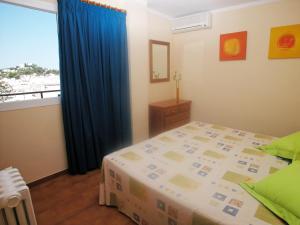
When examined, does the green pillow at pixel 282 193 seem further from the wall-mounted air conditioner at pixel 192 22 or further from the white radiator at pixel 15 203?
the wall-mounted air conditioner at pixel 192 22

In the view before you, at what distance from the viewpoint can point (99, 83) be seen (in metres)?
2.59

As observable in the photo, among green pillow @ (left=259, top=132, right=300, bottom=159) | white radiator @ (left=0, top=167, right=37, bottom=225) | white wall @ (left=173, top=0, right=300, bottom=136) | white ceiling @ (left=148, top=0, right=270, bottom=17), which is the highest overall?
white ceiling @ (left=148, top=0, right=270, bottom=17)

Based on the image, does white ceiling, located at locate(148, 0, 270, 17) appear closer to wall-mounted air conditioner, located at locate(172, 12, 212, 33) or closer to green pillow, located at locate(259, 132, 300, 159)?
wall-mounted air conditioner, located at locate(172, 12, 212, 33)

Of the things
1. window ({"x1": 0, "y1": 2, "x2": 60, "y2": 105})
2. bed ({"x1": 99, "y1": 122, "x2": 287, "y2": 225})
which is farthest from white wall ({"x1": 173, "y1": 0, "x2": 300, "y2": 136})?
window ({"x1": 0, "y1": 2, "x2": 60, "y2": 105})

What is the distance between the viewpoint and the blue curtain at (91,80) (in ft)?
7.41

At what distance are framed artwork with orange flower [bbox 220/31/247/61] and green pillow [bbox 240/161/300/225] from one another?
87.5 inches

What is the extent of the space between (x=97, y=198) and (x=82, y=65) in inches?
60.9

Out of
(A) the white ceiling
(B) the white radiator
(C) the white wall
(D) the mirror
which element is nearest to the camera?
(B) the white radiator

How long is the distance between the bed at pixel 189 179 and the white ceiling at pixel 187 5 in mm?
2068

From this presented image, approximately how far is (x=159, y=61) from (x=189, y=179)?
8.73 ft

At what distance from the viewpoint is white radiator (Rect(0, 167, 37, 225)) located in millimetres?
Answer: 1230

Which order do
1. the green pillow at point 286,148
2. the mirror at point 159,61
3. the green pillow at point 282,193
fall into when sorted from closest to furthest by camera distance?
the green pillow at point 282,193 → the green pillow at point 286,148 → the mirror at point 159,61

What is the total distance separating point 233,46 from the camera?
10.3ft

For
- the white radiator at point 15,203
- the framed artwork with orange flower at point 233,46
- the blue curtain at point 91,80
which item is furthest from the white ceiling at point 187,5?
the white radiator at point 15,203
